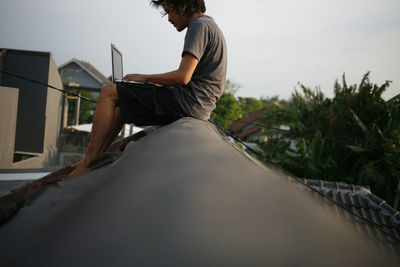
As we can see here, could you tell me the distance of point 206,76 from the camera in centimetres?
192

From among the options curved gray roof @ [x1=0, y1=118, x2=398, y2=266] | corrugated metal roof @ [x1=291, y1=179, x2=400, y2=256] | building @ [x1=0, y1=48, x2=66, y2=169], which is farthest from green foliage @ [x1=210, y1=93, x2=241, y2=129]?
curved gray roof @ [x1=0, y1=118, x2=398, y2=266]

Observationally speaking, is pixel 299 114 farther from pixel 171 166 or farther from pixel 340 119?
pixel 171 166

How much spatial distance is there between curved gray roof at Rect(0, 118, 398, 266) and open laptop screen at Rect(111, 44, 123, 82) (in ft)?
4.62

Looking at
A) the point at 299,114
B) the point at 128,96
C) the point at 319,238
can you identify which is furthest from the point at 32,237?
the point at 299,114

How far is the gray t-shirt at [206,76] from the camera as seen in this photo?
1786 millimetres

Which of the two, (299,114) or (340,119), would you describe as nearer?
(340,119)

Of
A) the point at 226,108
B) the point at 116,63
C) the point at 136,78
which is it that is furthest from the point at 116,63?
the point at 226,108

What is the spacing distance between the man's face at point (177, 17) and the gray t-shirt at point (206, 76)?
0.58ft

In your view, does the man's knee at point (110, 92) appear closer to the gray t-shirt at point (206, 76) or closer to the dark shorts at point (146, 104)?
the dark shorts at point (146, 104)

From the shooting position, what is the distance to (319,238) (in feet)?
2.59

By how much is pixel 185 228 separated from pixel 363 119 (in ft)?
37.2

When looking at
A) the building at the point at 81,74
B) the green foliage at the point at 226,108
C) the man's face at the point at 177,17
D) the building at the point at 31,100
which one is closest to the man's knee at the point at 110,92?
the man's face at the point at 177,17

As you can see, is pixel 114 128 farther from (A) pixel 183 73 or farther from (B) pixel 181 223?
(B) pixel 181 223

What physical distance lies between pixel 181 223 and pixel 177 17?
154 cm
